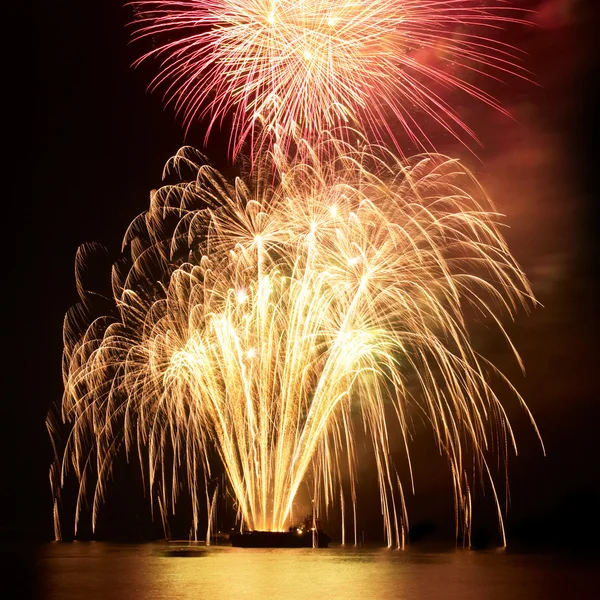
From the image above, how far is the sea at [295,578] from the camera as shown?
25.6 m

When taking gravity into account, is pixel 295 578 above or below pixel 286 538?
below

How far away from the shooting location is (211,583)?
94.1ft

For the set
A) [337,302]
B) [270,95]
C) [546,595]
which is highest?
[270,95]

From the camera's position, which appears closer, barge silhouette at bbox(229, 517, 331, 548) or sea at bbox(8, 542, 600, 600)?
sea at bbox(8, 542, 600, 600)

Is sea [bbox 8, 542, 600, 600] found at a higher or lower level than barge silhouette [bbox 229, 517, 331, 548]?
lower

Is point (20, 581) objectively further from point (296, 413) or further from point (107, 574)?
point (296, 413)

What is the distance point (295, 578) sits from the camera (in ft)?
99.5

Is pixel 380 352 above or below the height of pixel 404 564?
above

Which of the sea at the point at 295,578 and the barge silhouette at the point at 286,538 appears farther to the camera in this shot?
the barge silhouette at the point at 286,538

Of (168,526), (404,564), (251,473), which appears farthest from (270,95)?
(168,526)

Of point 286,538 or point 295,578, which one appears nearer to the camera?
point 295,578

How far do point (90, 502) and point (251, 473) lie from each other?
49.7 meters

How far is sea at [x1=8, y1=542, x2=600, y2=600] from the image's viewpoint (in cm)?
2558

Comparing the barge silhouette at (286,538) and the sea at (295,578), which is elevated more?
the barge silhouette at (286,538)
